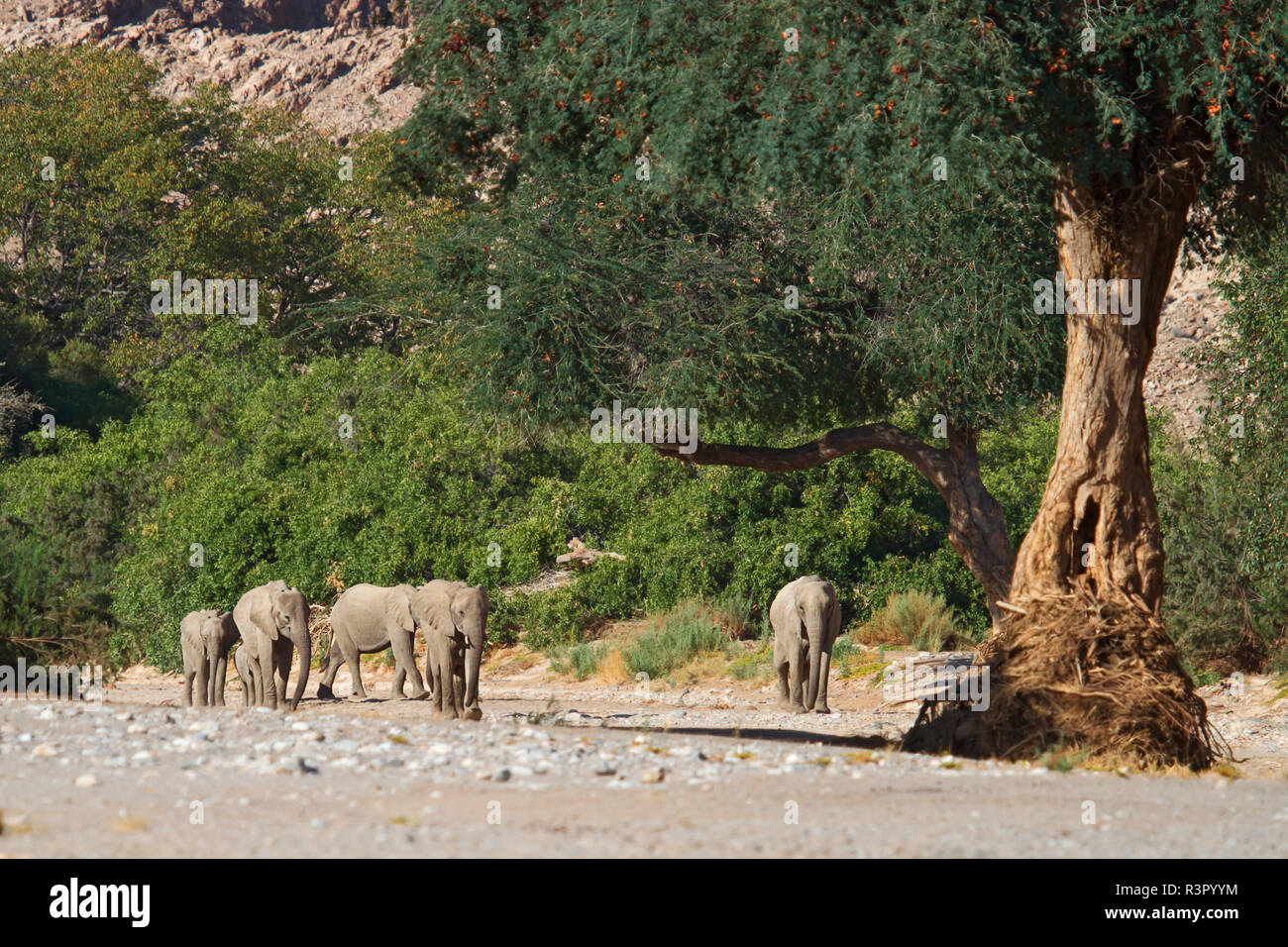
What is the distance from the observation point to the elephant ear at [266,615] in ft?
51.7

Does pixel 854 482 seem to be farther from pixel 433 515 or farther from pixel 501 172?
pixel 501 172

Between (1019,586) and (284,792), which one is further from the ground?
(1019,586)

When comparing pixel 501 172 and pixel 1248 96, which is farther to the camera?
pixel 501 172

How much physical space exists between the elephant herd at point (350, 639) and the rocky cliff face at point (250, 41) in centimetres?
4571

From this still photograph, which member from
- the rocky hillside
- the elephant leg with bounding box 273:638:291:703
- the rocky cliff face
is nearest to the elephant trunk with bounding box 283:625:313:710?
the elephant leg with bounding box 273:638:291:703

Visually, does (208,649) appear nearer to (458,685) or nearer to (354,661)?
(354,661)

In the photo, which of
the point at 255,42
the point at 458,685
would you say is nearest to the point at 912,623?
the point at 458,685

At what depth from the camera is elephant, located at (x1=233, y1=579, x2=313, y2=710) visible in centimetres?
1574

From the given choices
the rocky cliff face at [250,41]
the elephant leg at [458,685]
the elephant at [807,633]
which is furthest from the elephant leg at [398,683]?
the rocky cliff face at [250,41]

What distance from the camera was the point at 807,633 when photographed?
16.8 meters

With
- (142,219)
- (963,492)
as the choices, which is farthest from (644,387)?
(142,219)

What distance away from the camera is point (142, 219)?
42.2 meters

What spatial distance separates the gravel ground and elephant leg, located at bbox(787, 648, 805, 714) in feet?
20.7
